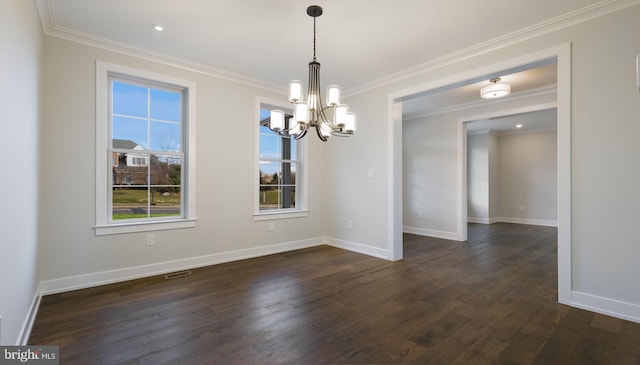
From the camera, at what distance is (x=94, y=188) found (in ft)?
10.3

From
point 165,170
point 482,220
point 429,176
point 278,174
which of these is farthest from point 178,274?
point 482,220

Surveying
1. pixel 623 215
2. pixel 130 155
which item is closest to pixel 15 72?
pixel 130 155

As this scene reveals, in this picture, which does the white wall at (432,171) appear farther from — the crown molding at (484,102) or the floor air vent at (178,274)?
the floor air vent at (178,274)

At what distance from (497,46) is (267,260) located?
12.5ft

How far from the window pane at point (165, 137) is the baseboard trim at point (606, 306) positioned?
14.9 feet

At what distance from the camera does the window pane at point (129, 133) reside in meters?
3.39

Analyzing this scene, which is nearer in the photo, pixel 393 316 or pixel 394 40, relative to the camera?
pixel 393 316

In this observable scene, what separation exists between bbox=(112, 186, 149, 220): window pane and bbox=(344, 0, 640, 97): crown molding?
352cm

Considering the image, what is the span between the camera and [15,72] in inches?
70.3

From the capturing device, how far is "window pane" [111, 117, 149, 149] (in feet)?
11.1

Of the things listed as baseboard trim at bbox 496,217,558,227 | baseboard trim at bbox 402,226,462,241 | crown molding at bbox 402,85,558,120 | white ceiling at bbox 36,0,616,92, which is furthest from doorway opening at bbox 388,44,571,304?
baseboard trim at bbox 496,217,558,227

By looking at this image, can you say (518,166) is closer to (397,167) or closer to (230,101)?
(397,167)

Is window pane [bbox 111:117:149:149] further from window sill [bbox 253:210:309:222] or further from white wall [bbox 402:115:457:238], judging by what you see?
white wall [bbox 402:115:457:238]

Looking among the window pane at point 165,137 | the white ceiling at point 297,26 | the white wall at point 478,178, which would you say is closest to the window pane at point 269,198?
the window pane at point 165,137
